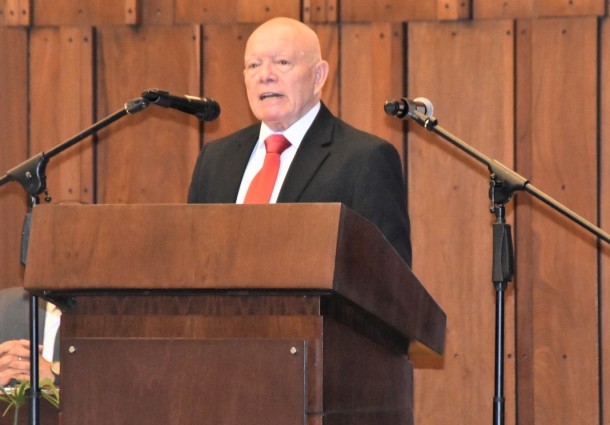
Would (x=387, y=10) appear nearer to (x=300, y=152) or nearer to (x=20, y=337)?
(x=300, y=152)

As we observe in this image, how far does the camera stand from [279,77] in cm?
335

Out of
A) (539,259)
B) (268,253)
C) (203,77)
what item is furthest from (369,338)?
(203,77)

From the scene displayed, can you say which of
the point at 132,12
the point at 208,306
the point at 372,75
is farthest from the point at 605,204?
the point at 208,306

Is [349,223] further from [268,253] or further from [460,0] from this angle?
[460,0]

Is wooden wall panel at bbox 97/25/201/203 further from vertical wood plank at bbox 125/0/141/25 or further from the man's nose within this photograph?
the man's nose

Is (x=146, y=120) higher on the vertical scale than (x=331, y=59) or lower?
lower

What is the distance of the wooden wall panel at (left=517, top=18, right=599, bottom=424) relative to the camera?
4.77 m

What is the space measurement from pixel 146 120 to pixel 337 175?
2299 mm

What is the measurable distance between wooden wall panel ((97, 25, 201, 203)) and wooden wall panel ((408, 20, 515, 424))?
104cm

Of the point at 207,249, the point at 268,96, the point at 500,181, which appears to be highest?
the point at 268,96

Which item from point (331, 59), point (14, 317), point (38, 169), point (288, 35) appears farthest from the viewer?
point (331, 59)

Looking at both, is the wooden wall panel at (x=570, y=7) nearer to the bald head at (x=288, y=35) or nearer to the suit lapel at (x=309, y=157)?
the bald head at (x=288, y=35)

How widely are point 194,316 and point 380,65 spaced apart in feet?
10.1

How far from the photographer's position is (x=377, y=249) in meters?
2.19
